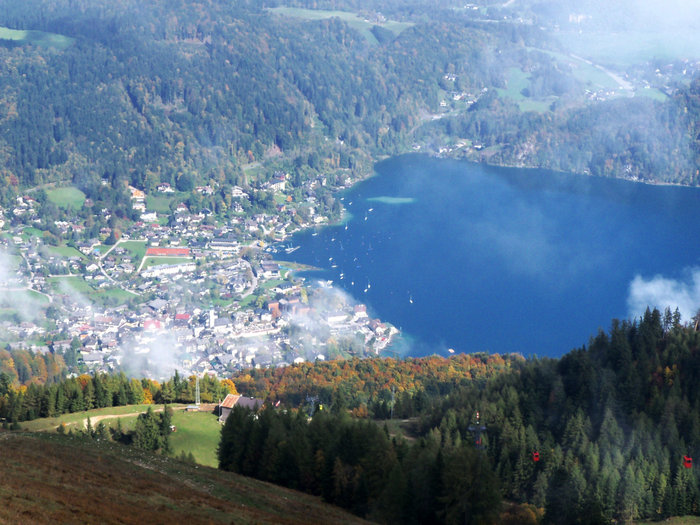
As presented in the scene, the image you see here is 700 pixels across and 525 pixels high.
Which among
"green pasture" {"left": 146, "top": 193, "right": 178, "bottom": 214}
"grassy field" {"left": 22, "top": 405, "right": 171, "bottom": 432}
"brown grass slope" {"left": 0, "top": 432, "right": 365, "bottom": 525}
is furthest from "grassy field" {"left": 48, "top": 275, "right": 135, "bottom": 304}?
"brown grass slope" {"left": 0, "top": 432, "right": 365, "bottom": 525}

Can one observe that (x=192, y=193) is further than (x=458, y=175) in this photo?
No

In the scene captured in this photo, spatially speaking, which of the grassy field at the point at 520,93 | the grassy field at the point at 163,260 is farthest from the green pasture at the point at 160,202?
the grassy field at the point at 520,93

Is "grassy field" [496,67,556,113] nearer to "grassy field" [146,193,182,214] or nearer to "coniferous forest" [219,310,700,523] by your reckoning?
"grassy field" [146,193,182,214]

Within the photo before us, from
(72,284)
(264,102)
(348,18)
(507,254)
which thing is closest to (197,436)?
(72,284)

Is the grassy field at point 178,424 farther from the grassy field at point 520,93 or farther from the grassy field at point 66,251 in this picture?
the grassy field at point 520,93

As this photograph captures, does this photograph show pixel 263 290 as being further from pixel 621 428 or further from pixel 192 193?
pixel 621 428

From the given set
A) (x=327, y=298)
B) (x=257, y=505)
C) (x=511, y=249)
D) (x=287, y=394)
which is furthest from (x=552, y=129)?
(x=257, y=505)
